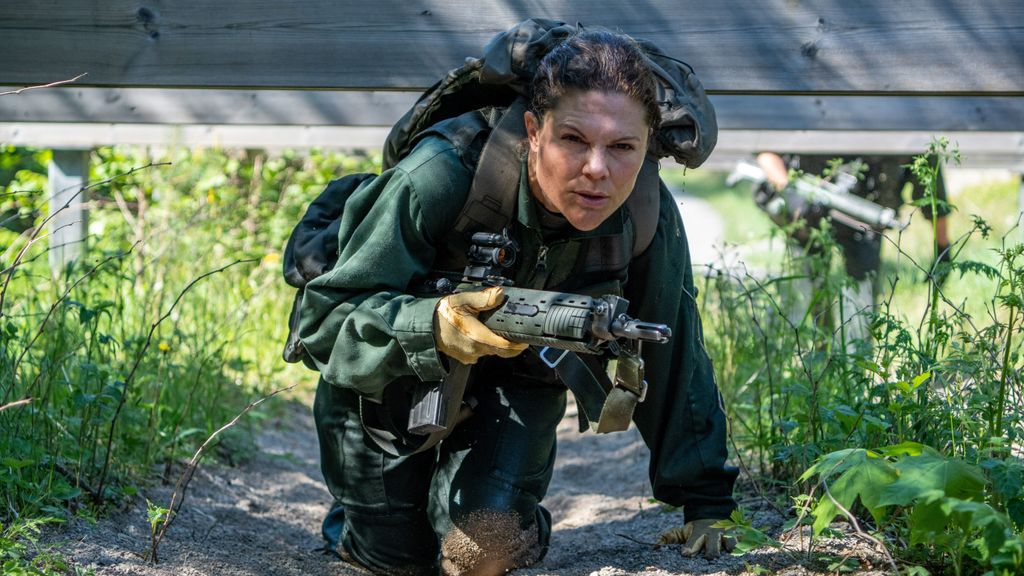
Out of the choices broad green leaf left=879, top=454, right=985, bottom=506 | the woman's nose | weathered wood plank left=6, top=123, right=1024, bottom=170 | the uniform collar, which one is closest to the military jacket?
A: the uniform collar

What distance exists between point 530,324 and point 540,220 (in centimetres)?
51

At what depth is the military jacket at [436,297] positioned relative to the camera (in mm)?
2822

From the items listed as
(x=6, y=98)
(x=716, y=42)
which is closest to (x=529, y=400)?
(x=716, y=42)

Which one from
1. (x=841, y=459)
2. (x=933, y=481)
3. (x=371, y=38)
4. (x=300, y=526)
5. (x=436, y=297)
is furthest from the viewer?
(x=300, y=526)

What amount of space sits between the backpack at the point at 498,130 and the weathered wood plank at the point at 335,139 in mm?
3829

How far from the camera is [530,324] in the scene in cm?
254

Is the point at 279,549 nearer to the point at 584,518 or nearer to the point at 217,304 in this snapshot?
the point at 584,518

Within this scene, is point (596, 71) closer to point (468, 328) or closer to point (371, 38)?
point (468, 328)

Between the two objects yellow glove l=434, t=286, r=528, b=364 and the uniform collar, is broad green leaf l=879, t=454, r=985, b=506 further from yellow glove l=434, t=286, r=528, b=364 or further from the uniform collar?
the uniform collar

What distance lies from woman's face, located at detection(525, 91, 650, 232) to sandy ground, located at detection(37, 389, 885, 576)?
3.15 feet

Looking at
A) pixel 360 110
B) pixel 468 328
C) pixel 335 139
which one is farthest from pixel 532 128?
pixel 335 139

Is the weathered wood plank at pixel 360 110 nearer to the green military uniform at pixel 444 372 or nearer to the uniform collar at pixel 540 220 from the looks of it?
the green military uniform at pixel 444 372

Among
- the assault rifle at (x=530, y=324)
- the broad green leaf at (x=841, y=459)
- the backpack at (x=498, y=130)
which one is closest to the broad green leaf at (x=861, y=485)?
the broad green leaf at (x=841, y=459)

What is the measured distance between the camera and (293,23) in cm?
340
